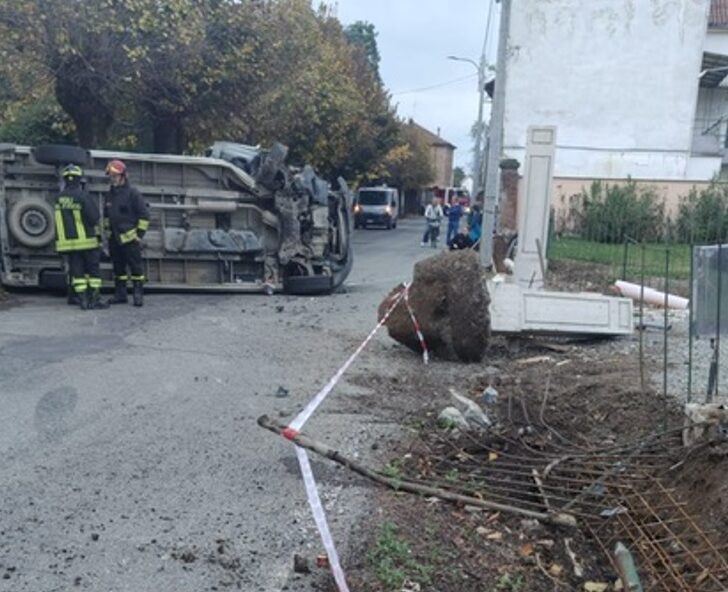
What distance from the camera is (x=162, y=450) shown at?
484 cm

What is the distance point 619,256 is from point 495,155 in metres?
3.74

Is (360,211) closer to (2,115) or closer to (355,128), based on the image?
(355,128)

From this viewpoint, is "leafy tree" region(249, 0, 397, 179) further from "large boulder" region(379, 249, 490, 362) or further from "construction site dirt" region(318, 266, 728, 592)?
"construction site dirt" region(318, 266, 728, 592)

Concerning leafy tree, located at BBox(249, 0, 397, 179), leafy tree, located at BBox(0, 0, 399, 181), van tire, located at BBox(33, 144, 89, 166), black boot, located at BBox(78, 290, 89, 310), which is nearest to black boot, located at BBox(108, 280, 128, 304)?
black boot, located at BBox(78, 290, 89, 310)

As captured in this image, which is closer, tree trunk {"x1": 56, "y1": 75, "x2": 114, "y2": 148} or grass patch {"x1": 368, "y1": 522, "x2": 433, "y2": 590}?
grass patch {"x1": 368, "y1": 522, "x2": 433, "y2": 590}

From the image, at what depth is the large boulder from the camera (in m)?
7.50

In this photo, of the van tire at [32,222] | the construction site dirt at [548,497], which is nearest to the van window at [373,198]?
the van tire at [32,222]

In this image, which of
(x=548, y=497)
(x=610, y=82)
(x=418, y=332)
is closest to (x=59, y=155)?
(x=418, y=332)

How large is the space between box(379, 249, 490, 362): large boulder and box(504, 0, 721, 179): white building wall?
2313 centimetres

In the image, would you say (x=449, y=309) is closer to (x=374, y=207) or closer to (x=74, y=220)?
(x=74, y=220)

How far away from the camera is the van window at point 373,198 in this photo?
128 feet

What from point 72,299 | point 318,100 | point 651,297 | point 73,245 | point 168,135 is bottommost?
point 72,299

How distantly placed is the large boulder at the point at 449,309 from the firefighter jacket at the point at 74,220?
4.42 metres

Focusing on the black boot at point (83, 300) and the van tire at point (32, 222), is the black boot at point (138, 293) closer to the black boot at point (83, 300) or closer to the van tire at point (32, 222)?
the black boot at point (83, 300)
